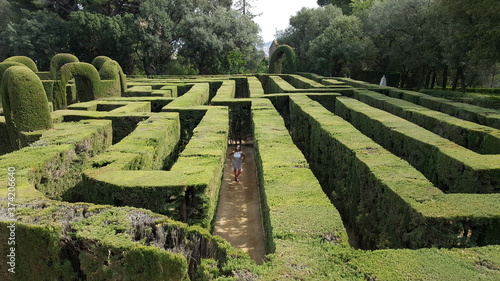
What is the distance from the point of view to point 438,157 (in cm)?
764

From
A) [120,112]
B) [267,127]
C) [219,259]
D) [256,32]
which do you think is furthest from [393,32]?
[219,259]

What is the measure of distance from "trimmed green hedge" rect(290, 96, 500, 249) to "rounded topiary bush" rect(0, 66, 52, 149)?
29.4ft

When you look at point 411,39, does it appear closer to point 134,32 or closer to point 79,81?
point 79,81

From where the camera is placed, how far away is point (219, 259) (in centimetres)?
404

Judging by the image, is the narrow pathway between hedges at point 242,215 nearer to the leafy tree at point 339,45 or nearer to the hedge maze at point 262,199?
the hedge maze at point 262,199

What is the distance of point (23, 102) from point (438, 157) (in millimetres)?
11789

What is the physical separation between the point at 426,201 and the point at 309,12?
139 ft

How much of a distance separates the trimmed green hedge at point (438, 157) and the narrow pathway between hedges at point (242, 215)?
442 centimetres

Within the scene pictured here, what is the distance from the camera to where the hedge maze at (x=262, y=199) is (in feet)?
12.8

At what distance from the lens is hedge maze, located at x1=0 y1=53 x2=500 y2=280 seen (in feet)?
12.8

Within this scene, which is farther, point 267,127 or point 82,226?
point 267,127

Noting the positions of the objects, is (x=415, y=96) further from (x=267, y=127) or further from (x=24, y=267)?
(x=24, y=267)

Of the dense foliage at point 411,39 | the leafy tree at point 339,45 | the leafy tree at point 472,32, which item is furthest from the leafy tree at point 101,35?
the leafy tree at point 472,32

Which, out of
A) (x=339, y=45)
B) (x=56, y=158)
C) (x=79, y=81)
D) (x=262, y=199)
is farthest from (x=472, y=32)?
(x=79, y=81)
